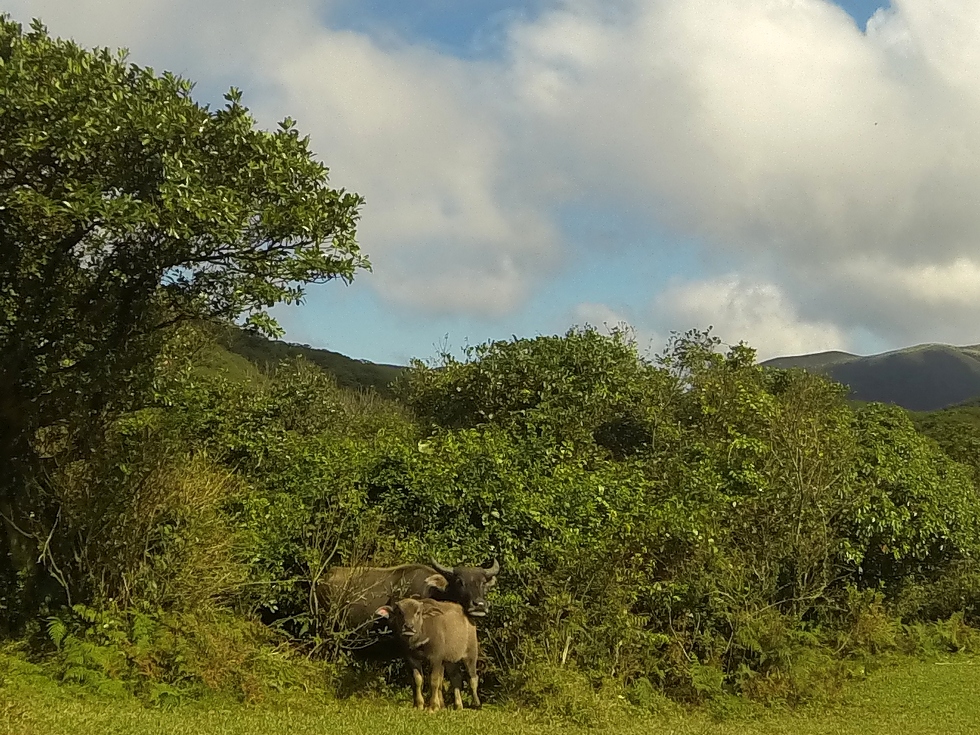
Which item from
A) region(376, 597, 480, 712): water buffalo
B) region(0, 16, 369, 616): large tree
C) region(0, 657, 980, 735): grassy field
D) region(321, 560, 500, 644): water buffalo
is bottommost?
region(0, 657, 980, 735): grassy field

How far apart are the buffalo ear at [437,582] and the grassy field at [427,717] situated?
73.4 inches

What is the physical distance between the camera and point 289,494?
14.9m

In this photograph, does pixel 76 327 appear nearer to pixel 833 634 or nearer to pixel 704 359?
pixel 833 634

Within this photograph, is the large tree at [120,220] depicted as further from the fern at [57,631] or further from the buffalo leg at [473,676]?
the buffalo leg at [473,676]

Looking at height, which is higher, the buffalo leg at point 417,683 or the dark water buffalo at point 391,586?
the dark water buffalo at point 391,586

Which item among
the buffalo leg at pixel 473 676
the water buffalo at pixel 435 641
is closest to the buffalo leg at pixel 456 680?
the water buffalo at pixel 435 641

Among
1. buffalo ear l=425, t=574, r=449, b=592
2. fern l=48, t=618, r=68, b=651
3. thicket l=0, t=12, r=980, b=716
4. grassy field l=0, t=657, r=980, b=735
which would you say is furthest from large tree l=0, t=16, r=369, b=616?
buffalo ear l=425, t=574, r=449, b=592

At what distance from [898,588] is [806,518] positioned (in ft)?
14.6

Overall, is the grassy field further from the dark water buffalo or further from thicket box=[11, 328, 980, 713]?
the dark water buffalo

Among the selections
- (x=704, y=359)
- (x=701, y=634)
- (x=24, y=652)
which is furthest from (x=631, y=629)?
(x=704, y=359)

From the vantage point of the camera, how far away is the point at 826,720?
520 inches

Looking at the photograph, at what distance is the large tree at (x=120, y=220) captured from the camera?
9750 mm

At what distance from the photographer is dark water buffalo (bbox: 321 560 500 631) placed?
13594 millimetres

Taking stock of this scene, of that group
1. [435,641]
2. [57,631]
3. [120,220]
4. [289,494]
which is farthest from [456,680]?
[120,220]
